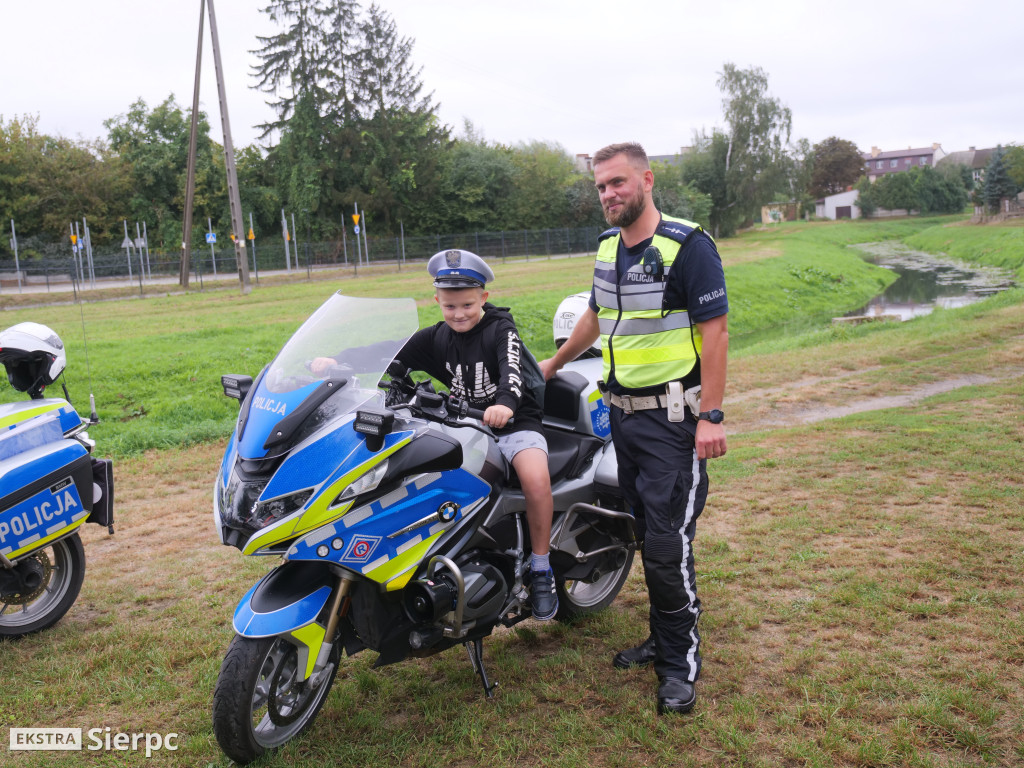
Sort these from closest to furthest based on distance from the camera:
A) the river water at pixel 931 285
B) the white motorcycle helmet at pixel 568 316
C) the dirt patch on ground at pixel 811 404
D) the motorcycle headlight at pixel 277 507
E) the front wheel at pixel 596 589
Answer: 1. the motorcycle headlight at pixel 277 507
2. the front wheel at pixel 596 589
3. the white motorcycle helmet at pixel 568 316
4. the dirt patch on ground at pixel 811 404
5. the river water at pixel 931 285

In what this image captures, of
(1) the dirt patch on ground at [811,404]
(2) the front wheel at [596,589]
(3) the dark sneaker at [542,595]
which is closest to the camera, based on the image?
(3) the dark sneaker at [542,595]

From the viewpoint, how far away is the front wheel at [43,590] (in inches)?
176

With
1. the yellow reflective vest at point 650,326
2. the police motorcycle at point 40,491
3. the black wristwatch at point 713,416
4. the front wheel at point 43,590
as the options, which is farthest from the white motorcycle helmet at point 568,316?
the front wheel at point 43,590

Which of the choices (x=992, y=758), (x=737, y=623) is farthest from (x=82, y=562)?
(x=992, y=758)

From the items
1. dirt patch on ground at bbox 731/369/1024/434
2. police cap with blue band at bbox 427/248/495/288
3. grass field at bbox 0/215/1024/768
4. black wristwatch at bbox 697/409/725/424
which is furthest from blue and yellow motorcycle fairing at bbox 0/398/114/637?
dirt patch on ground at bbox 731/369/1024/434

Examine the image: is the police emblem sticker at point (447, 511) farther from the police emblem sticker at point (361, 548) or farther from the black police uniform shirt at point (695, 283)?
the black police uniform shirt at point (695, 283)

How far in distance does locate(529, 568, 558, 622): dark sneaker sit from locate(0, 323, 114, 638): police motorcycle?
8.41 ft

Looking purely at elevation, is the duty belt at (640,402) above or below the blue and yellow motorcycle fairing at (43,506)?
above

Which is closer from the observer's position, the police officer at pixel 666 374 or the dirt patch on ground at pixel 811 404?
the police officer at pixel 666 374

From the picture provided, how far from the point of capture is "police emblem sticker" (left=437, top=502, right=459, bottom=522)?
3303mm

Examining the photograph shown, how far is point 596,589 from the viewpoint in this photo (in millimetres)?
4660

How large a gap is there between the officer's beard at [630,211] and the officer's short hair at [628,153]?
10 centimetres

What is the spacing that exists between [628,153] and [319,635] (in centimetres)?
233

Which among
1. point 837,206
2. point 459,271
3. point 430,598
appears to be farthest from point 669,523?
point 837,206
